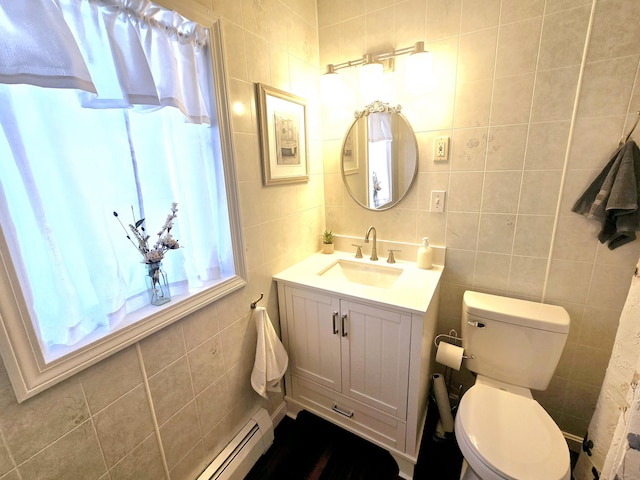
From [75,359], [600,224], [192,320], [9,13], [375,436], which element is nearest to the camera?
[9,13]

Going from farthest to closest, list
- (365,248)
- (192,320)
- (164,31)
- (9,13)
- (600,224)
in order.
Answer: (365,248) < (600,224) < (192,320) < (164,31) < (9,13)

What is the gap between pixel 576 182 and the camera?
4.12ft

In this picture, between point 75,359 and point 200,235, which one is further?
point 200,235

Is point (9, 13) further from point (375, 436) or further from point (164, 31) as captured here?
point (375, 436)

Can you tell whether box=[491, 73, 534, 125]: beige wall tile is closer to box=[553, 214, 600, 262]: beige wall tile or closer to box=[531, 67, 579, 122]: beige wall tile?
box=[531, 67, 579, 122]: beige wall tile

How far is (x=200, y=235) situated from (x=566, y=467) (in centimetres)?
162

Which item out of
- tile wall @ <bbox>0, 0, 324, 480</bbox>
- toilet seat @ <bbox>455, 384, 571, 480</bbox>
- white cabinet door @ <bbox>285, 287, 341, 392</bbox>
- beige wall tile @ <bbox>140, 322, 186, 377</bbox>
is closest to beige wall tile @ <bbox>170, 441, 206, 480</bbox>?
tile wall @ <bbox>0, 0, 324, 480</bbox>

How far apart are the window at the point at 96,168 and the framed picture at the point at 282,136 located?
230 millimetres

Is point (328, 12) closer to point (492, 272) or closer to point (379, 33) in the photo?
point (379, 33)

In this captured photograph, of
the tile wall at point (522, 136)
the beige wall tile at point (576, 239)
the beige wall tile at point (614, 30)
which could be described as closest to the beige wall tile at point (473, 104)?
the tile wall at point (522, 136)

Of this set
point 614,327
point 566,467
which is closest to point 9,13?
point 566,467

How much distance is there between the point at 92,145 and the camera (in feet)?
2.82

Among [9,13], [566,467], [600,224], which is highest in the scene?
[9,13]

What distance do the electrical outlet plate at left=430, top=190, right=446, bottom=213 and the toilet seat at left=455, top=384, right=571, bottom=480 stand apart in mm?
929
